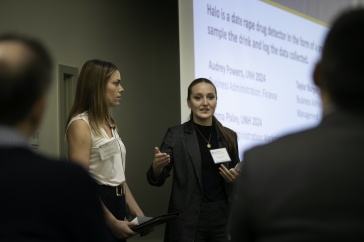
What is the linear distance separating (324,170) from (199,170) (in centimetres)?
239

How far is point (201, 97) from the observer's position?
366 cm

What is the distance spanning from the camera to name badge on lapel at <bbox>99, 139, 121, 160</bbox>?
2.96 metres

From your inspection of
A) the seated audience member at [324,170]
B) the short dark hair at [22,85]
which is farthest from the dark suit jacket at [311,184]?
the short dark hair at [22,85]

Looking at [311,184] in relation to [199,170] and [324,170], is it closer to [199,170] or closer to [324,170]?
[324,170]

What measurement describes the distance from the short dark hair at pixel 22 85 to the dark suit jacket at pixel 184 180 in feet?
7.45

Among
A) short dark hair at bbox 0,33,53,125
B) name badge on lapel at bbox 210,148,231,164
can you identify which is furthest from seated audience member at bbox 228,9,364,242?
name badge on lapel at bbox 210,148,231,164

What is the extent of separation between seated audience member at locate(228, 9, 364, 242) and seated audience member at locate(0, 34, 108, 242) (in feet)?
0.95

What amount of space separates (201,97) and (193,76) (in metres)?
0.46

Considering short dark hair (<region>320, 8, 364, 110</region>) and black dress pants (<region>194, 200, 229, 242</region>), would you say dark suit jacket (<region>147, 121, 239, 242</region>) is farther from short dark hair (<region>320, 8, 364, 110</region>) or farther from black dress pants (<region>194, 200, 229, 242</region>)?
short dark hair (<region>320, 8, 364, 110</region>)

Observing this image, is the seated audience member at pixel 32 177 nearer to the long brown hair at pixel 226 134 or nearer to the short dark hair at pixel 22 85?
the short dark hair at pixel 22 85

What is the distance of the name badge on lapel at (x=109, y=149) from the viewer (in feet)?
9.72

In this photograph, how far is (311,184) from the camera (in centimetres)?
111

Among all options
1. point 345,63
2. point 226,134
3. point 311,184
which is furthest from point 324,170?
point 226,134

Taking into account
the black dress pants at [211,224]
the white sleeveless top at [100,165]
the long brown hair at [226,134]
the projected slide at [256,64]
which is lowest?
the black dress pants at [211,224]
